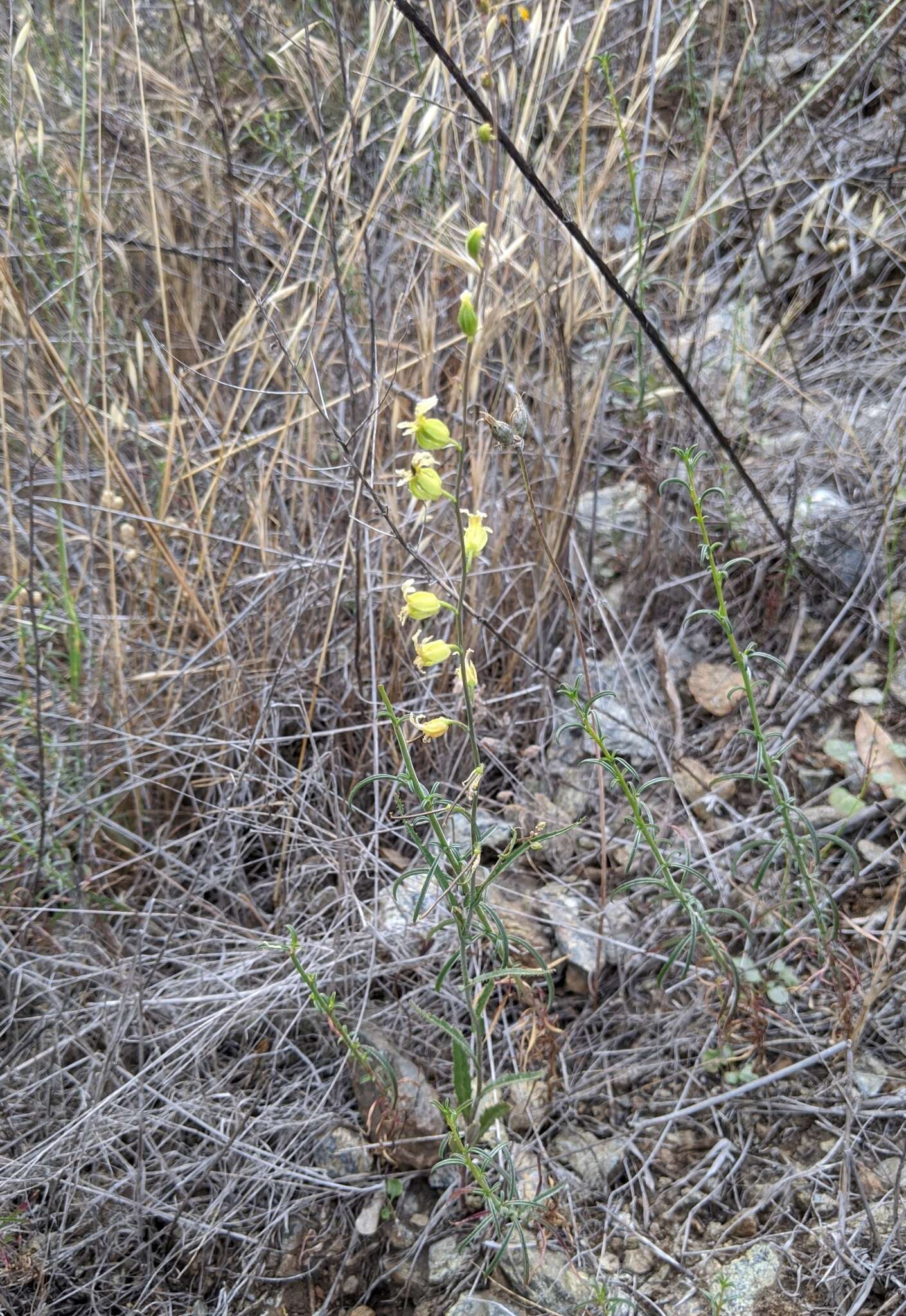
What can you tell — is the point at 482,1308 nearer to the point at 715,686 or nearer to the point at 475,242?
the point at 715,686

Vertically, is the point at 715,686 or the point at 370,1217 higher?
the point at 715,686

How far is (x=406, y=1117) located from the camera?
1.52 metres

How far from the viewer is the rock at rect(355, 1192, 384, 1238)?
58.4 inches

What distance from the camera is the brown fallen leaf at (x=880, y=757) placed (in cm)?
174

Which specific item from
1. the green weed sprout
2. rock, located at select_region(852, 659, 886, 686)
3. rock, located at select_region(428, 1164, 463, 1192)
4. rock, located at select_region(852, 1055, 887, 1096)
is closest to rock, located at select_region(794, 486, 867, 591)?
rock, located at select_region(852, 659, 886, 686)

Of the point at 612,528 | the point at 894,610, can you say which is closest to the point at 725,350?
the point at 612,528

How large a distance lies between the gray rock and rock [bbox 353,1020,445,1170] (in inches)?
4.5

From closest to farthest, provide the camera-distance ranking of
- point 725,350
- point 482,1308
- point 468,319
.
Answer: point 468,319
point 482,1308
point 725,350

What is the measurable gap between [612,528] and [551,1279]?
160cm

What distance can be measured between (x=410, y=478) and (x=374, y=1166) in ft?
3.78

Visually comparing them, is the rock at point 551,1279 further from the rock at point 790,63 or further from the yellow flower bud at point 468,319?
the rock at point 790,63

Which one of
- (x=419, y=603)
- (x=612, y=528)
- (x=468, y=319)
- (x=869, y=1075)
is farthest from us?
(x=612, y=528)

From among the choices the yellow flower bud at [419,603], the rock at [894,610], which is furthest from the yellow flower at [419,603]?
the rock at [894,610]

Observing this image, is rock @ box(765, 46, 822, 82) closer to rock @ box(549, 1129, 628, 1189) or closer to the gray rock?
rock @ box(549, 1129, 628, 1189)
